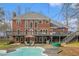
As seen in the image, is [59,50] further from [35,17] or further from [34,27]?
[35,17]

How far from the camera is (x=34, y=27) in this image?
18.0 feet

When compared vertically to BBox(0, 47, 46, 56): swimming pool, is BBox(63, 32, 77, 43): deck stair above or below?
above

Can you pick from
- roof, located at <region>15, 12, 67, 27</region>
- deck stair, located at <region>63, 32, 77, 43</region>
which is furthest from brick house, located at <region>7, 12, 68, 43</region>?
deck stair, located at <region>63, 32, 77, 43</region>

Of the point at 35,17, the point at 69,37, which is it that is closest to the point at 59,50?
the point at 69,37

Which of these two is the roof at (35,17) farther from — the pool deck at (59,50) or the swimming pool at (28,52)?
the swimming pool at (28,52)

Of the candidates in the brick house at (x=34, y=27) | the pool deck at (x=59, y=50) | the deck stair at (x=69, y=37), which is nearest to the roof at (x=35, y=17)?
the brick house at (x=34, y=27)

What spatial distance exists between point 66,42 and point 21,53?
72 centimetres

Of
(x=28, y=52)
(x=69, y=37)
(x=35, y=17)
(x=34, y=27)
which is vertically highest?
(x=35, y=17)

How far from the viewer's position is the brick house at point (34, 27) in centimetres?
546

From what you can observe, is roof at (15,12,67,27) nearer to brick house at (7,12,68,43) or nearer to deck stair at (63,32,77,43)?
brick house at (7,12,68,43)

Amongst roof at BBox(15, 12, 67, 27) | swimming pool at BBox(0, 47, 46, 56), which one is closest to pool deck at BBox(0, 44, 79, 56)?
swimming pool at BBox(0, 47, 46, 56)

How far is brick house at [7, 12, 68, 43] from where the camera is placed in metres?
5.46

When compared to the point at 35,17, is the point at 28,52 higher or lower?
lower

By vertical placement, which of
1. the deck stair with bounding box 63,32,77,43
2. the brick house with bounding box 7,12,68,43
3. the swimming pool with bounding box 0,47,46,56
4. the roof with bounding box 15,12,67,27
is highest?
the roof with bounding box 15,12,67,27
